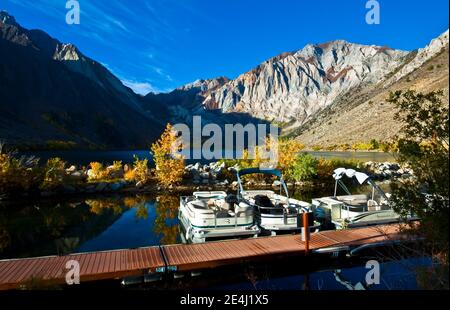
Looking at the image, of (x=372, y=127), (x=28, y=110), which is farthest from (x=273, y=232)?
(x=28, y=110)

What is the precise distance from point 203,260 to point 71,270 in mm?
4990

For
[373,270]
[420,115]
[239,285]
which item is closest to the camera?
[420,115]

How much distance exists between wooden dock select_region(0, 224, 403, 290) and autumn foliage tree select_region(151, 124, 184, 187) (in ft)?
70.9

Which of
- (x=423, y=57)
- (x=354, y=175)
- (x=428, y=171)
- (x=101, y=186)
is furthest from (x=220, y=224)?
(x=423, y=57)

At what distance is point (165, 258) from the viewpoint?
13.2 m

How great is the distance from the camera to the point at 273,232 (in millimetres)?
17562

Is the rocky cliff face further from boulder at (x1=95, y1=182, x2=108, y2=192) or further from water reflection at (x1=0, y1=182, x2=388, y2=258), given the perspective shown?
boulder at (x1=95, y1=182, x2=108, y2=192)

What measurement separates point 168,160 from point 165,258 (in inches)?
960

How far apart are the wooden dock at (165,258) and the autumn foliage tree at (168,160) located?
2161 cm

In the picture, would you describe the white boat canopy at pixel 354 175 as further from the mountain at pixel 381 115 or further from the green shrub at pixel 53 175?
the mountain at pixel 381 115

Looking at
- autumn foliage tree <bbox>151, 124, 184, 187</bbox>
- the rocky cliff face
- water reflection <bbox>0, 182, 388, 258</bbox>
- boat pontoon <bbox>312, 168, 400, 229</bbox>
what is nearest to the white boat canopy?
boat pontoon <bbox>312, 168, 400, 229</bbox>

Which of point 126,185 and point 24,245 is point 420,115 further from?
point 126,185
